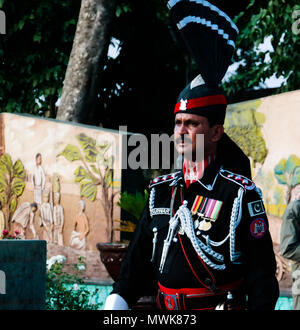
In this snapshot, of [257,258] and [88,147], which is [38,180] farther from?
[257,258]

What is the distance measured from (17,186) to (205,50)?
30.9 ft

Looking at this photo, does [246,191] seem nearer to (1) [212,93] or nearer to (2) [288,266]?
(1) [212,93]

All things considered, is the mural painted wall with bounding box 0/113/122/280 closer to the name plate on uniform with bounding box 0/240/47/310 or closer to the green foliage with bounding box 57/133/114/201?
the green foliage with bounding box 57/133/114/201

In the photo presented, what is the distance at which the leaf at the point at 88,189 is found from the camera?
10914mm

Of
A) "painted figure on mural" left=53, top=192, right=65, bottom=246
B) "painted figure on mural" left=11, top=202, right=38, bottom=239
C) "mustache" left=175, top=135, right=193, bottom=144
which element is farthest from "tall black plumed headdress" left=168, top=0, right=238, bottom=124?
"painted figure on mural" left=11, top=202, right=38, bottom=239

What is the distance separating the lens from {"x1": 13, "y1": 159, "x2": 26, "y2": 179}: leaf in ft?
39.0

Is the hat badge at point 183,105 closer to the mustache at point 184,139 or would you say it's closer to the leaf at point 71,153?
the mustache at point 184,139

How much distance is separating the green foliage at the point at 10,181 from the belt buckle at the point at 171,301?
364 inches

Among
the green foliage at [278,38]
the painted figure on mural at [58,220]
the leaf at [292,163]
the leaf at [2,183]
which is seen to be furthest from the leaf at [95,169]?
the green foliage at [278,38]

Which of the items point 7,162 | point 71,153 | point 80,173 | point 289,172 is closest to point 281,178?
point 289,172

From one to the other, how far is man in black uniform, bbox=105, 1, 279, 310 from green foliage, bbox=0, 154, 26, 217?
358 inches

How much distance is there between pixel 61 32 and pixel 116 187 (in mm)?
6248

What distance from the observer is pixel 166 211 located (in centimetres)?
304

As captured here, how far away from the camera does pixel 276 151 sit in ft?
30.4
